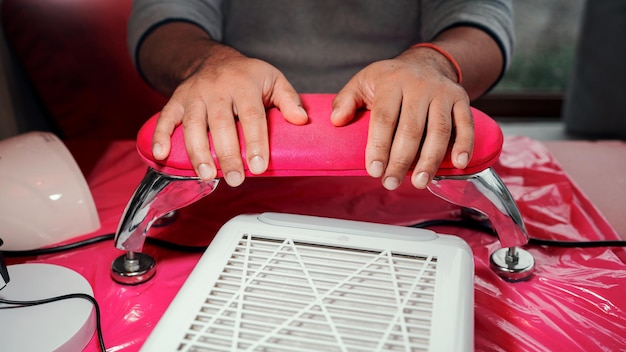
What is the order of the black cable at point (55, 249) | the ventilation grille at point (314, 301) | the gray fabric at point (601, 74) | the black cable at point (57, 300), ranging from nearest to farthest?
the ventilation grille at point (314, 301) → the black cable at point (57, 300) → the black cable at point (55, 249) → the gray fabric at point (601, 74)

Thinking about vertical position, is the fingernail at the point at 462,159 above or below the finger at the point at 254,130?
below

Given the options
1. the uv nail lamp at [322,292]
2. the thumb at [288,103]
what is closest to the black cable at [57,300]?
the uv nail lamp at [322,292]

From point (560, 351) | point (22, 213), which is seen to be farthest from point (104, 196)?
point (560, 351)

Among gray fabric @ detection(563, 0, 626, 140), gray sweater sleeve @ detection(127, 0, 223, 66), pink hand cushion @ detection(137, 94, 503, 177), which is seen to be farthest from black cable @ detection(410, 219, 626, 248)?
gray fabric @ detection(563, 0, 626, 140)

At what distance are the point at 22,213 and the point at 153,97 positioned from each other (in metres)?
0.70

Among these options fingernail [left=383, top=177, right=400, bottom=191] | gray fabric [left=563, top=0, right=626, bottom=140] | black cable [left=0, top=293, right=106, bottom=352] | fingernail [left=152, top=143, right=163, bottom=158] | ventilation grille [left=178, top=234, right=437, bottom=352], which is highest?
fingernail [left=152, top=143, right=163, bottom=158]

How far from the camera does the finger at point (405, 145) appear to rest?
569 millimetres

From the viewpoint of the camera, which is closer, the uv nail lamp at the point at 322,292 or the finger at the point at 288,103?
the uv nail lamp at the point at 322,292

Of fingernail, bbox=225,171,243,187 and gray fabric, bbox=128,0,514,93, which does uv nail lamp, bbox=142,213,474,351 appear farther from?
gray fabric, bbox=128,0,514,93

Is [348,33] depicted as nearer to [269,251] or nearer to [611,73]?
[269,251]

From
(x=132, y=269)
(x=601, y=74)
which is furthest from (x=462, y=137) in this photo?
(x=601, y=74)

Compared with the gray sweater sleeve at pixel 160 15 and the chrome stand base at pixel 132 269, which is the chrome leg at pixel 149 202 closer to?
the chrome stand base at pixel 132 269

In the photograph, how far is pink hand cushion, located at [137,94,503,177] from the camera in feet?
1.88

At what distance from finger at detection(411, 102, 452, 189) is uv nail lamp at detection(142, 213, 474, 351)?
0.18 ft
